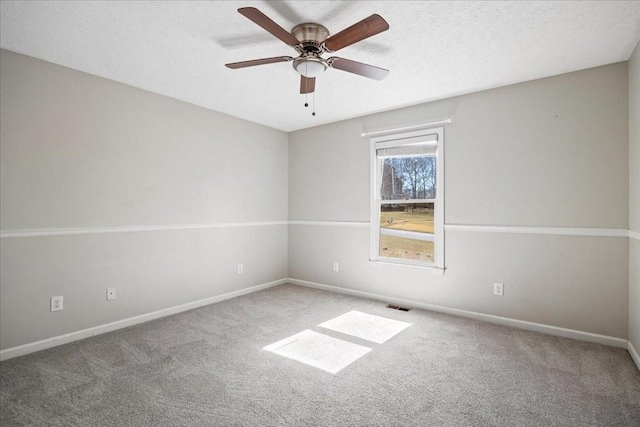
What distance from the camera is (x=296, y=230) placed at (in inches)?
195

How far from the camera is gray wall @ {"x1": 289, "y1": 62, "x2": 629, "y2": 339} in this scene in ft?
8.91

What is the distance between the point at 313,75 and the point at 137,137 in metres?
2.05

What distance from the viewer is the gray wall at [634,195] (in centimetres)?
239

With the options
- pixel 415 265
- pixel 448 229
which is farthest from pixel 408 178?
pixel 415 265

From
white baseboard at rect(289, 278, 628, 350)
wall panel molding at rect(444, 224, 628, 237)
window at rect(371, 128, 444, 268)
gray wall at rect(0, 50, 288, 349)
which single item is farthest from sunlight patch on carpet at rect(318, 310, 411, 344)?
gray wall at rect(0, 50, 288, 349)

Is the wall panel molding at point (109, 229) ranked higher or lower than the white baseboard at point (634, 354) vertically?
higher

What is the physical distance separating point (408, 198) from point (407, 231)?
42cm

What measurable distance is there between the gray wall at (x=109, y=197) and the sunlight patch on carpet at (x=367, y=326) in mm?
1673

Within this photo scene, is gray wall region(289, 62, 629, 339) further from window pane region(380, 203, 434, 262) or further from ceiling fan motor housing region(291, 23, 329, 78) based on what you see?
ceiling fan motor housing region(291, 23, 329, 78)

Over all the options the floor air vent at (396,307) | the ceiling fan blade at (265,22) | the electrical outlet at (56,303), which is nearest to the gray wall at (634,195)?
the floor air vent at (396,307)

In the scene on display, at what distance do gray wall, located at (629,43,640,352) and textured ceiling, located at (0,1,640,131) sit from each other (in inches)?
9.9

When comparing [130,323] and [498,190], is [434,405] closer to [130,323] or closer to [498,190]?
[498,190]

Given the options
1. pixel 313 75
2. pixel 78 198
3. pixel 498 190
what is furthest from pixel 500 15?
pixel 78 198

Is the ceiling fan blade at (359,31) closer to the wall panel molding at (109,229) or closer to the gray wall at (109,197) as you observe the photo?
the gray wall at (109,197)
